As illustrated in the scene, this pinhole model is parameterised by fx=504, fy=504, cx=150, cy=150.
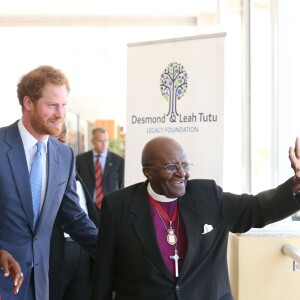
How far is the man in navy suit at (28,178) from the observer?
2318 mm

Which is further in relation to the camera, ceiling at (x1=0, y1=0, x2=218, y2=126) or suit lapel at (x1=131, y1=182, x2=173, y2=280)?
ceiling at (x1=0, y1=0, x2=218, y2=126)

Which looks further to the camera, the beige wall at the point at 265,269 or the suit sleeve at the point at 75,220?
the beige wall at the point at 265,269

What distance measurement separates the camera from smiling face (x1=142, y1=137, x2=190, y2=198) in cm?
206

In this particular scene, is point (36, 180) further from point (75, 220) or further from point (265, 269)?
point (265, 269)

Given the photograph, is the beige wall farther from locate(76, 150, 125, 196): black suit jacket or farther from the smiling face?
locate(76, 150, 125, 196): black suit jacket

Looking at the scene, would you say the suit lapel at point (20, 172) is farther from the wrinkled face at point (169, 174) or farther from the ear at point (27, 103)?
the wrinkled face at point (169, 174)

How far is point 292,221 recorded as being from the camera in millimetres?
3670

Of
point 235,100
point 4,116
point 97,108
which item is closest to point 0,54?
point 4,116

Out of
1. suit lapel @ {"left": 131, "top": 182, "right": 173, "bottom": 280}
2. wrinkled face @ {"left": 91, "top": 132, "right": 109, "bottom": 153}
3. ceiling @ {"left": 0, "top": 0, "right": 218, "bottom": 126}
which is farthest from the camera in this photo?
ceiling @ {"left": 0, "top": 0, "right": 218, "bottom": 126}

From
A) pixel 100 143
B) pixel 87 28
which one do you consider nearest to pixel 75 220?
pixel 100 143

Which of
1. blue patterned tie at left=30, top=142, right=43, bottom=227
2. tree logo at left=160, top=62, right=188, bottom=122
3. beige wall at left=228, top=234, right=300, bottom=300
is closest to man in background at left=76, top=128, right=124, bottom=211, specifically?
tree logo at left=160, top=62, right=188, bottom=122

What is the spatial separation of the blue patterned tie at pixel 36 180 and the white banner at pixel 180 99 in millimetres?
1564

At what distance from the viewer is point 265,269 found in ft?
11.4

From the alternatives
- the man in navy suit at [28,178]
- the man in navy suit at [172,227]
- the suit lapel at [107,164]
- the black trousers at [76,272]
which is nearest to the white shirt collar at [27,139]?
the man in navy suit at [28,178]
